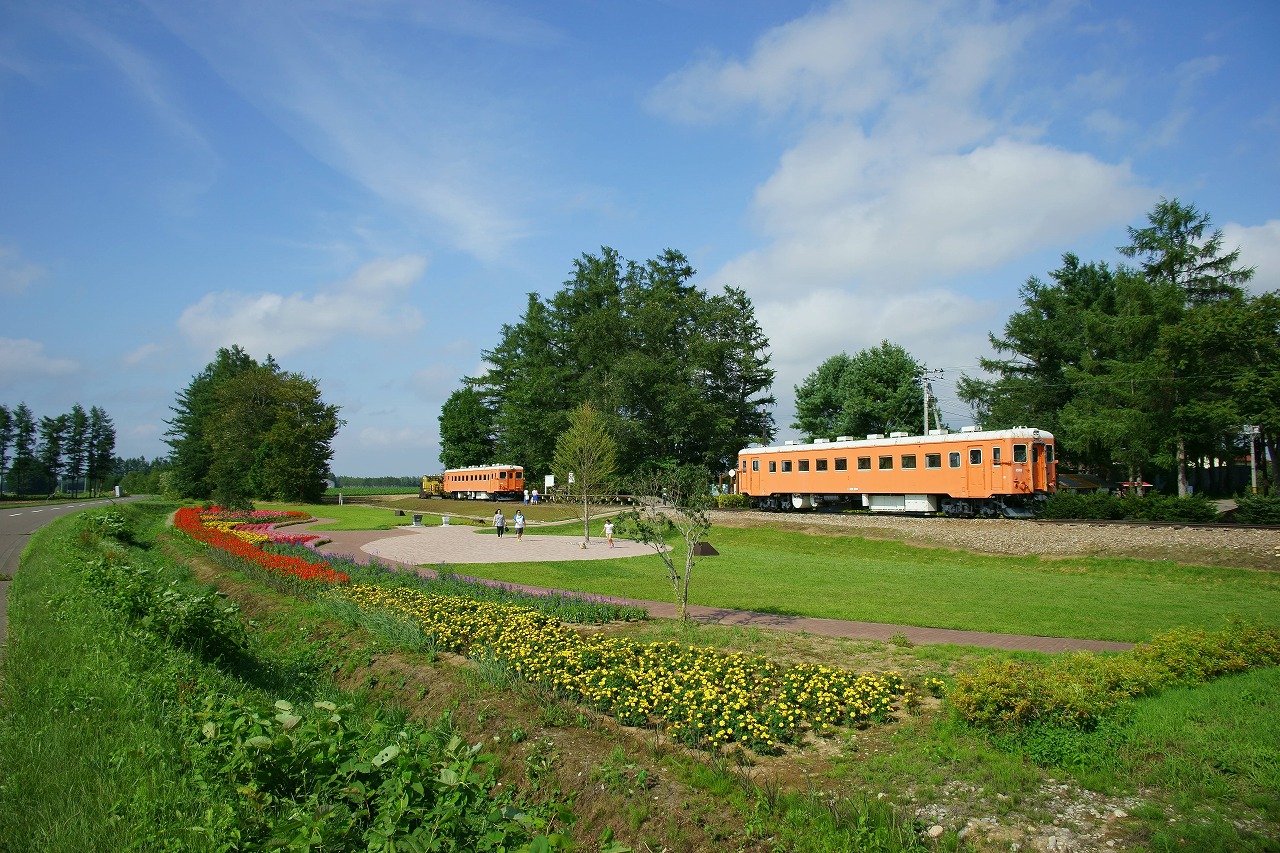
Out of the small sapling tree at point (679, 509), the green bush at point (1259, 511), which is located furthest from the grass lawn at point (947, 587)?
the green bush at point (1259, 511)

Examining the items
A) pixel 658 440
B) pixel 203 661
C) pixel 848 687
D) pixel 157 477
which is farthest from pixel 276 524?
pixel 157 477

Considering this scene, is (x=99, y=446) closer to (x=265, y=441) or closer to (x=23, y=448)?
(x=23, y=448)

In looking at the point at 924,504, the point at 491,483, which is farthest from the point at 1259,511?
the point at 491,483

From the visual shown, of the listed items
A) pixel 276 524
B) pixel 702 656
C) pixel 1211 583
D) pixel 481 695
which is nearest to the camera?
pixel 481 695

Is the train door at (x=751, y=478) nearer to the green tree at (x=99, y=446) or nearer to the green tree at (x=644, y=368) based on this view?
the green tree at (x=644, y=368)

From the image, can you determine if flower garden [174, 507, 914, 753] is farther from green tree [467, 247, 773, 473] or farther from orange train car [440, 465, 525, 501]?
orange train car [440, 465, 525, 501]

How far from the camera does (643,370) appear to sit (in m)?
47.1

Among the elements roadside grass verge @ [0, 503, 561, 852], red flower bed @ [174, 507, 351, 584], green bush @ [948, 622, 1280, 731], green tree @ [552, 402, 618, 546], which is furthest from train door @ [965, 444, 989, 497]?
roadside grass verge @ [0, 503, 561, 852]

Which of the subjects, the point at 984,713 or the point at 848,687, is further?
the point at 848,687

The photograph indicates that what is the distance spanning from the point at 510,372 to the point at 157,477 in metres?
45.3

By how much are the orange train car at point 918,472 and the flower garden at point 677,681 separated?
2199 centimetres

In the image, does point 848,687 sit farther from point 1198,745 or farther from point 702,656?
point 1198,745

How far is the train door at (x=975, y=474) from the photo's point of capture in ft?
88.7

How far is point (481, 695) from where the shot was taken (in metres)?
7.55
